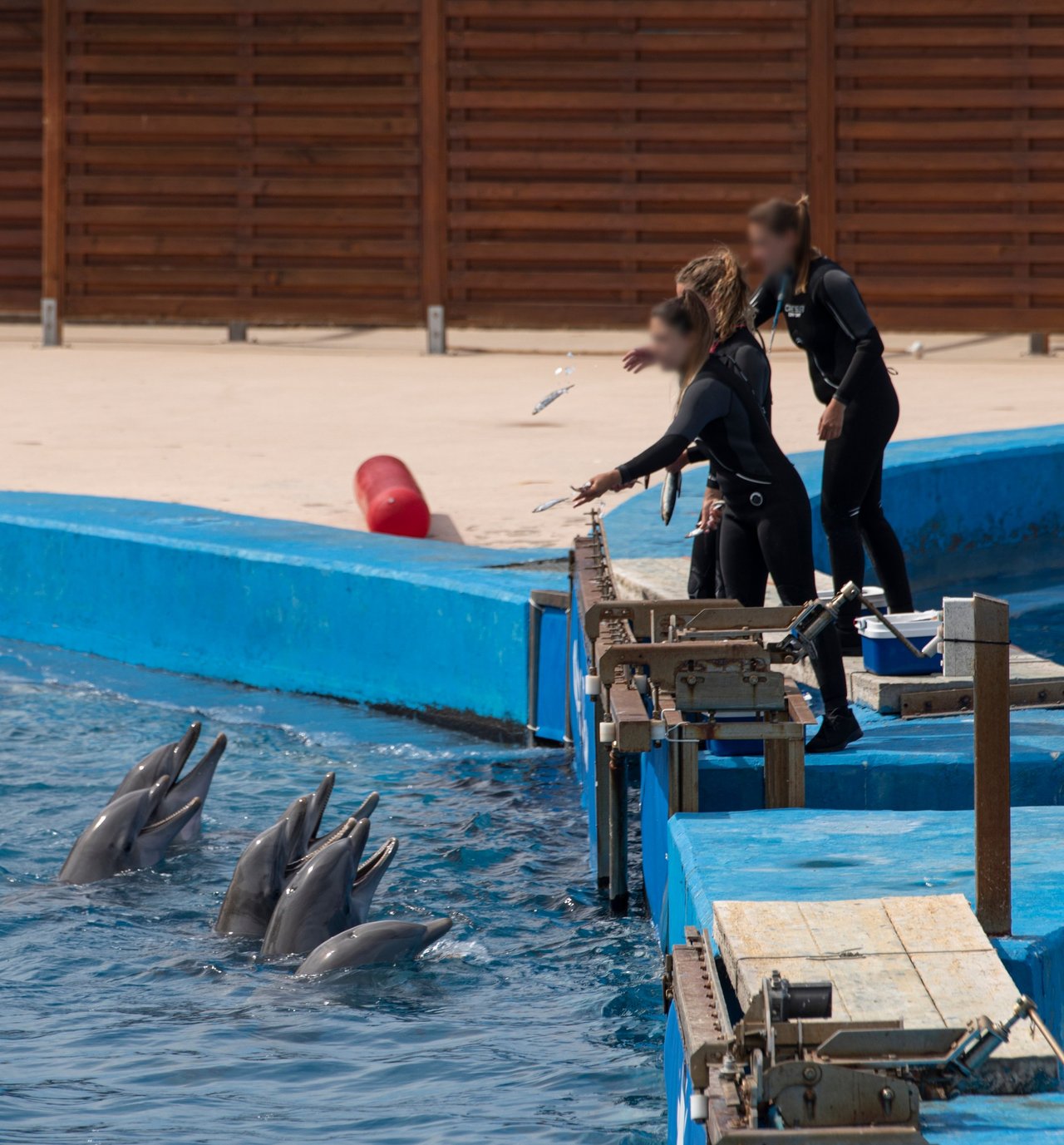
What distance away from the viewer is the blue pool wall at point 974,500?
10.3 m

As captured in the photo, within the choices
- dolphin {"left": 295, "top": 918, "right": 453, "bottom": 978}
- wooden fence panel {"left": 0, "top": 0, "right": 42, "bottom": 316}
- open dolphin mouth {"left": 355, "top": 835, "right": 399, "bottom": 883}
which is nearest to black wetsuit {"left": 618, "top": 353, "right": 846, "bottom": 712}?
open dolphin mouth {"left": 355, "top": 835, "right": 399, "bottom": 883}

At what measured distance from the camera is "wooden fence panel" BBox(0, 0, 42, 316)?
669 inches

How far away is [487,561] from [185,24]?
983 centimetres

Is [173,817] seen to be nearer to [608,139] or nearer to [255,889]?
[255,889]

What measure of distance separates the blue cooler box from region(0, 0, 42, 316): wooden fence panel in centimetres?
1284

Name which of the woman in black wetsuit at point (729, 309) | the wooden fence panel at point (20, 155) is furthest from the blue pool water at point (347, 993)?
the wooden fence panel at point (20, 155)

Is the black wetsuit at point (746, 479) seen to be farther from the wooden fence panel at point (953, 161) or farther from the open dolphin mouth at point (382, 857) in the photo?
the wooden fence panel at point (953, 161)

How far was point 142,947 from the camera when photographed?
561 centimetres

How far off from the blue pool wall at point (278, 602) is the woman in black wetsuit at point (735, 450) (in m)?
1.93

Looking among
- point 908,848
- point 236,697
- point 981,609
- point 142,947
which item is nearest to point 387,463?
point 236,697

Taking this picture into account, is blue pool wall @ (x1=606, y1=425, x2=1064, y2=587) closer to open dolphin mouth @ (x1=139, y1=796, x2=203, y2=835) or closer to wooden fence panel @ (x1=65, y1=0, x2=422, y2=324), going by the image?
open dolphin mouth @ (x1=139, y1=796, x2=203, y2=835)

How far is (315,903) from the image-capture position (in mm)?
5359

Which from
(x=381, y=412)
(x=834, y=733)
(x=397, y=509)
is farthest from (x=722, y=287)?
(x=381, y=412)

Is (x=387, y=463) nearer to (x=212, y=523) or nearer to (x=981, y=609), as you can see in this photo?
(x=212, y=523)
